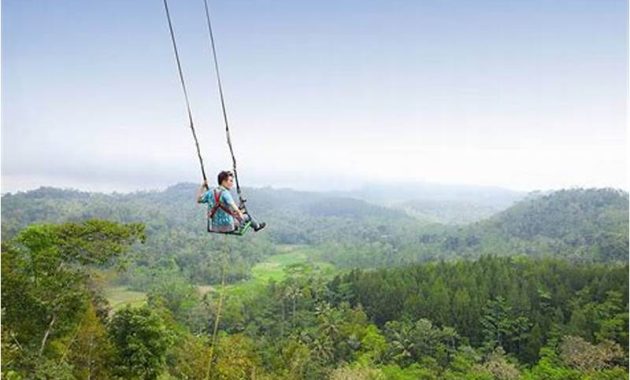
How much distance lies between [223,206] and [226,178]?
361mm

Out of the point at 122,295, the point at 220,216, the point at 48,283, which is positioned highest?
the point at 220,216

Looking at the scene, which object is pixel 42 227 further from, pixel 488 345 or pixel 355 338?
pixel 488 345

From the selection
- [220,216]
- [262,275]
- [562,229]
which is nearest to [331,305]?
[262,275]

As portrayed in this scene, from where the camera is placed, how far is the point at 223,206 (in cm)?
630

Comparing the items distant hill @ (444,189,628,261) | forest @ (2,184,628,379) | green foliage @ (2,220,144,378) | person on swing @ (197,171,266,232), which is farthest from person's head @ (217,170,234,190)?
distant hill @ (444,189,628,261)

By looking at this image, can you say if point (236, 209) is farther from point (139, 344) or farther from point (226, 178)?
point (139, 344)

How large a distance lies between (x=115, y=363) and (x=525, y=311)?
3035cm

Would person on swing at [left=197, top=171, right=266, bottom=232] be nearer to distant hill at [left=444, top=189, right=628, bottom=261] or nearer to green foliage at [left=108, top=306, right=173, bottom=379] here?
green foliage at [left=108, top=306, right=173, bottom=379]

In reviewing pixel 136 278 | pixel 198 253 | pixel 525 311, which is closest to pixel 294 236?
pixel 198 253

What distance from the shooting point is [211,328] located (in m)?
39.7

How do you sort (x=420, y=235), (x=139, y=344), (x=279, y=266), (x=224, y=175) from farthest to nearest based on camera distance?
(x=420, y=235) < (x=279, y=266) < (x=139, y=344) < (x=224, y=175)

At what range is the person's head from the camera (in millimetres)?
6141

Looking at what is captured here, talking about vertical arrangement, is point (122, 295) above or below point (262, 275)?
above

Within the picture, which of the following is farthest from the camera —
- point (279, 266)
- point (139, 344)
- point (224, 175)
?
point (279, 266)
